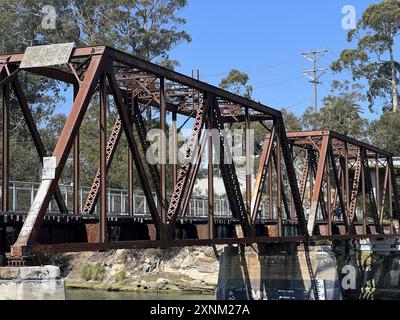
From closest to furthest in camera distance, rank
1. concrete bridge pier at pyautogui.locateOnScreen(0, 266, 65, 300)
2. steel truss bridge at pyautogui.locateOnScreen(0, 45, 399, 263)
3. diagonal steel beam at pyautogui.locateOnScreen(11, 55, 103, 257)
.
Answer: concrete bridge pier at pyautogui.locateOnScreen(0, 266, 65, 300) < diagonal steel beam at pyautogui.locateOnScreen(11, 55, 103, 257) < steel truss bridge at pyautogui.locateOnScreen(0, 45, 399, 263)

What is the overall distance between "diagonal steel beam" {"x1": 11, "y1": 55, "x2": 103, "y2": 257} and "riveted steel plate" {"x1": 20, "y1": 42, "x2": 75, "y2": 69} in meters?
0.69

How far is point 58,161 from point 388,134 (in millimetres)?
66922

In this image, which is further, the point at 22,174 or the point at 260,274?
the point at 22,174

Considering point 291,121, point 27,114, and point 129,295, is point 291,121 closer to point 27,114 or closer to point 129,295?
point 129,295

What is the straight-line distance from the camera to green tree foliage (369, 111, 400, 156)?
A: 77812 mm

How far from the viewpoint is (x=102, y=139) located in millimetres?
18453

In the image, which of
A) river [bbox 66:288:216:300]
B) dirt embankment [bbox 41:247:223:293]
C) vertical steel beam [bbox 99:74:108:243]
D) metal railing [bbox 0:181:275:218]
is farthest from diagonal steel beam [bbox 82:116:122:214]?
dirt embankment [bbox 41:247:223:293]

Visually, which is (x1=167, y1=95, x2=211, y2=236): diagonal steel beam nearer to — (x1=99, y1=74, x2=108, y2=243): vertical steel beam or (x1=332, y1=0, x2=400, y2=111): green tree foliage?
(x1=99, y1=74, x2=108, y2=243): vertical steel beam

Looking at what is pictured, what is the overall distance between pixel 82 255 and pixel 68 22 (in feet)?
74.7

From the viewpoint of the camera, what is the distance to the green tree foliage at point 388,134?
77.8 metres

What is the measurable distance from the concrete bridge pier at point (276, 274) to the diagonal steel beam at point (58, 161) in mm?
20580

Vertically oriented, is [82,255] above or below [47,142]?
below
